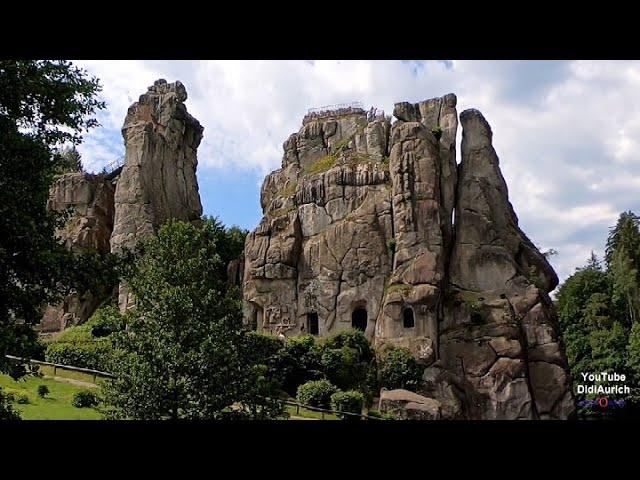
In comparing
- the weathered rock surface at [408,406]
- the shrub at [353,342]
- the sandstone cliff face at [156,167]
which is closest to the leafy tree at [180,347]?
the weathered rock surface at [408,406]

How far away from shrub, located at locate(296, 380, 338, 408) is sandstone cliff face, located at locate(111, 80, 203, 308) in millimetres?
15100

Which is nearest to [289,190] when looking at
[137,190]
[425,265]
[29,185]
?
[137,190]

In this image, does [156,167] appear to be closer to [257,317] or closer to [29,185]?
[257,317]

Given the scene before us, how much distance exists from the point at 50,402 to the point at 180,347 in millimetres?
9094

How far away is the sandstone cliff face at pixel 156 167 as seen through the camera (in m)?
38.7

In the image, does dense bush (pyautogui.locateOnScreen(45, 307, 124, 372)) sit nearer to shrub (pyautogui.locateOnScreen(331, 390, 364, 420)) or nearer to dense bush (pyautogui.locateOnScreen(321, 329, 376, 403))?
dense bush (pyautogui.locateOnScreen(321, 329, 376, 403))

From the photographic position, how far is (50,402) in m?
21.9

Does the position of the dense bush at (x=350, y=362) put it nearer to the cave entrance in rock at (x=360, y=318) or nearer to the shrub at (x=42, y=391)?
the cave entrance in rock at (x=360, y=318)

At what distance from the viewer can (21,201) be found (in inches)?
365
